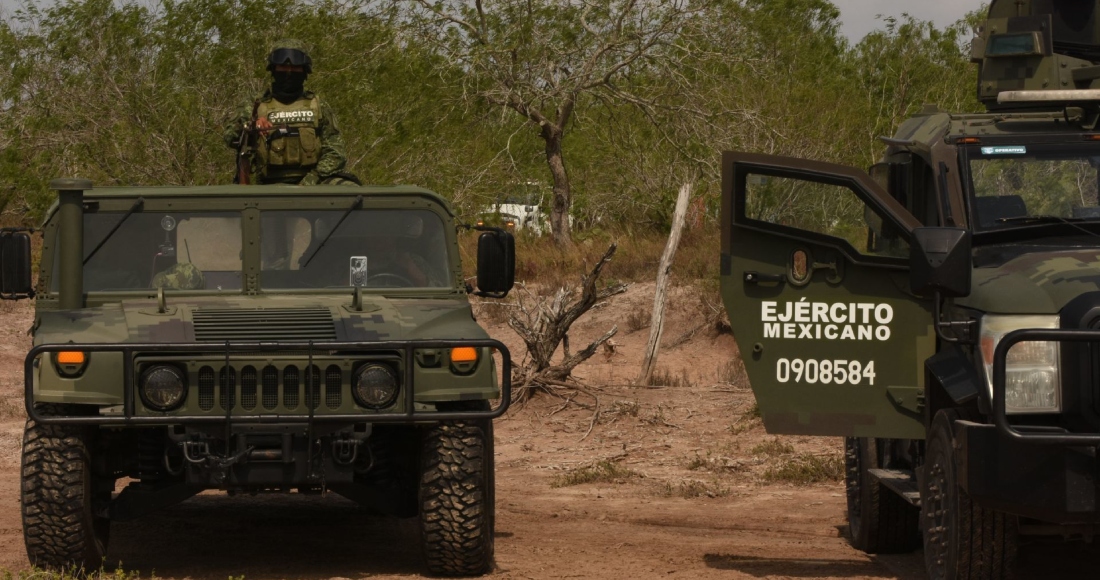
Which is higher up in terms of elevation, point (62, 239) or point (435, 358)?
point (62, 239)

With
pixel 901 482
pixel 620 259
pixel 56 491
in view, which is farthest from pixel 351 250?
pixel 620 259

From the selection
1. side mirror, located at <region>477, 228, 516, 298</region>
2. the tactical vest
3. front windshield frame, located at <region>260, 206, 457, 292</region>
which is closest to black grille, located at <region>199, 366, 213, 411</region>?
front windshield frame, located at <region>260, 206, 457, 292</region>

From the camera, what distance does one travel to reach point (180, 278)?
7.55m

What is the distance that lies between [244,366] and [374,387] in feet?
1.79

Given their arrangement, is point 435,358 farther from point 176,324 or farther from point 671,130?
point 671,130

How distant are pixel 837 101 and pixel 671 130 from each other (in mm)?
3885

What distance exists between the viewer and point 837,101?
23.7 metres

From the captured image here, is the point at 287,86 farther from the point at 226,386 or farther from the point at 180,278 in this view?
the point at 226,386

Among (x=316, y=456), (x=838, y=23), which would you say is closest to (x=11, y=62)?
(x=316, y=456)

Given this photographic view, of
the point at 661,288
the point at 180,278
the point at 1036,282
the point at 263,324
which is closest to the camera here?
the point at 1036,282

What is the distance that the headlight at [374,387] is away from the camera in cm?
662

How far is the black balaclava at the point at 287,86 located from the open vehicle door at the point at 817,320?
11.2 ft

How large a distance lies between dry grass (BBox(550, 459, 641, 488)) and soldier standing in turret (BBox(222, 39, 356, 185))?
2499 mm

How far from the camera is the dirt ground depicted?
730 centimetres
